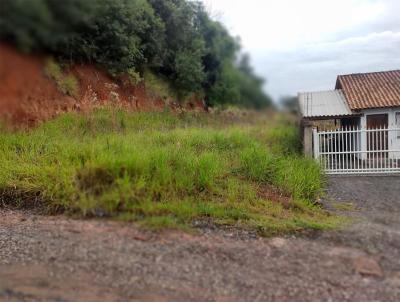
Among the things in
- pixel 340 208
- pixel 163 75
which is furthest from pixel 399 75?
pixel 340 208

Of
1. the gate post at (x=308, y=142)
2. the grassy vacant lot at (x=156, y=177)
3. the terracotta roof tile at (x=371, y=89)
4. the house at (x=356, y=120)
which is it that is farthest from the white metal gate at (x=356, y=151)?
the terracotta roof tile at (x=371, y=89)

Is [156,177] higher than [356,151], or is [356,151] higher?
[356,151]

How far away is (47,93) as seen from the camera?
9.91ft

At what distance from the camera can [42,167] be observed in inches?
257

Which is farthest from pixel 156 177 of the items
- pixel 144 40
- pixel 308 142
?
pixel 308 142

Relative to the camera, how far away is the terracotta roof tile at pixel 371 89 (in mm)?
12070

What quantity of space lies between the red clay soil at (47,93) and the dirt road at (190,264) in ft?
5.16

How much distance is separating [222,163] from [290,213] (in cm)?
193

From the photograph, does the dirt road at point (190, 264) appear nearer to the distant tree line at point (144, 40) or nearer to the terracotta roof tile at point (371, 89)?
the distant tree line at point (144, 40)

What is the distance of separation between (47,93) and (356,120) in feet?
39.4

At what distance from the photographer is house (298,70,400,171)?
9992mm

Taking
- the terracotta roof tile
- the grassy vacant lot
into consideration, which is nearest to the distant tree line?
the grassy vacant lot

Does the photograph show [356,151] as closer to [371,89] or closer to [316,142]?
[316,142]

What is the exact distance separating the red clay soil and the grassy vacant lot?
50 cm
